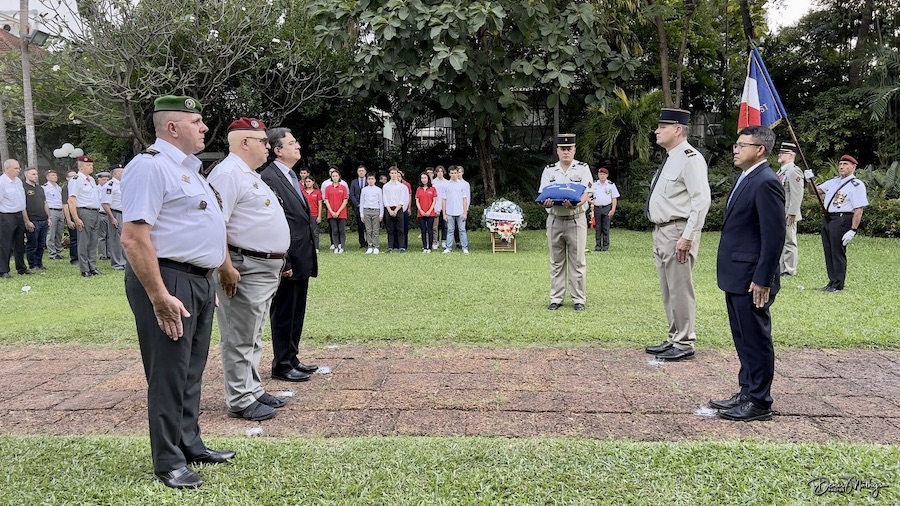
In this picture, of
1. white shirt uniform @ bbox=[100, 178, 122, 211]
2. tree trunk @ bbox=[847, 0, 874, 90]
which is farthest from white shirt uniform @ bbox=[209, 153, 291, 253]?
tree trunk @ bbox=[847, 0, 874, 90]

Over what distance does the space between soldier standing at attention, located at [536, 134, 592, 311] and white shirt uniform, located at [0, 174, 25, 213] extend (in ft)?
28.6

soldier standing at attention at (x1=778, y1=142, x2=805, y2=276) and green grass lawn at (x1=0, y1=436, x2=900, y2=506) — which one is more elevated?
soldier standing at attention at (x1=778, y1=142, x2=805, y2=276)

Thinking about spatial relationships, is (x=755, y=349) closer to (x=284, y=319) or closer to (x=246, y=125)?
(x=284, y=319)

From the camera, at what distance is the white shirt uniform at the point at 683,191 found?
16.6 ft

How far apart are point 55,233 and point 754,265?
13549mm

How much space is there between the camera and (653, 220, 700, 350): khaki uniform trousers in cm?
512

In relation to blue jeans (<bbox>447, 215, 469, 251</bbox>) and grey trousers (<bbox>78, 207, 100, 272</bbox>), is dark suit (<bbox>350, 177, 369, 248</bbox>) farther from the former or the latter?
grey trousers (<bbox>78, 207, 100, 272</bbox>)

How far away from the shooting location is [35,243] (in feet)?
36.8

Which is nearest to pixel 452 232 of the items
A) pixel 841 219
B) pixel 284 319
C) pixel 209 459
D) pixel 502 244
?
pixel 502 244

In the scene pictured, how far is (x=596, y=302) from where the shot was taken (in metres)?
7.45

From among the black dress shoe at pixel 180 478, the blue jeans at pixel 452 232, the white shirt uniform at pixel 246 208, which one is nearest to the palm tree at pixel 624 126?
the blue jeans at pixel 452 232

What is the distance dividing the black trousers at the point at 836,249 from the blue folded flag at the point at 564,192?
3651mm

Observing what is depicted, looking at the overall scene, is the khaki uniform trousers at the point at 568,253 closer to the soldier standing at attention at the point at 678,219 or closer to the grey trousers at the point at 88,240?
the soldier standing at attention at the point at 678,219

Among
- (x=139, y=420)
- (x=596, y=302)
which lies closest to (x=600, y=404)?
(x=139, y=420)
